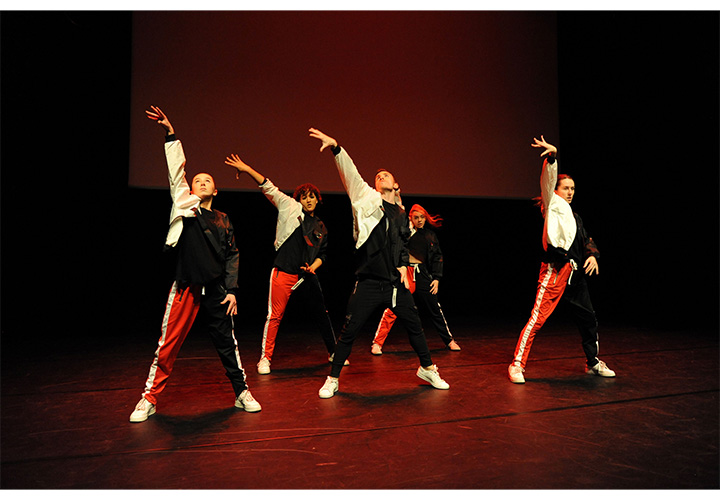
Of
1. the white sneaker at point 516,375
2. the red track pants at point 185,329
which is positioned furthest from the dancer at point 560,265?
the red track pants at point 185,329

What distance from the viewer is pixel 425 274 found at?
4012 millimetres

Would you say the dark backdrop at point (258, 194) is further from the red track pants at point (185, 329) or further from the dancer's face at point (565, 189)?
the red track pants at point (185, 329)

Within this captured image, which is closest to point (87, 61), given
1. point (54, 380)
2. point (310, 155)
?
point (310, 155)

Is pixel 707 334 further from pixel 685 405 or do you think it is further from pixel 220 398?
pixel 220 398

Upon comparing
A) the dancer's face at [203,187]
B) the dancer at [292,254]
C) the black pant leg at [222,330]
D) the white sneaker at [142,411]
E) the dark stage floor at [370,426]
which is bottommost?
the dark stage floor at [370,426]

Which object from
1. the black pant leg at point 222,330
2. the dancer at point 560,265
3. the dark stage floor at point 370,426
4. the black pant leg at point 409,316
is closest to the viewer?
the dark stage floor at point 370,426

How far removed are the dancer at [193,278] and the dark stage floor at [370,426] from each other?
214 mm

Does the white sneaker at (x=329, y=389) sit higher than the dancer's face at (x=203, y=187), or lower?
lower

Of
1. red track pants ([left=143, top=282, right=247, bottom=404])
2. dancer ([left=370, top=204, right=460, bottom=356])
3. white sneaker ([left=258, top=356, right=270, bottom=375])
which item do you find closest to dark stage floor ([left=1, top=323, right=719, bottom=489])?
white sneaker ([left=258, top=356, right=270, bottom=375])

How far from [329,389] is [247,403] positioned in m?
0.50

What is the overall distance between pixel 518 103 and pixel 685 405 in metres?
4.12

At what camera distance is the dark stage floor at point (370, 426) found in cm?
173

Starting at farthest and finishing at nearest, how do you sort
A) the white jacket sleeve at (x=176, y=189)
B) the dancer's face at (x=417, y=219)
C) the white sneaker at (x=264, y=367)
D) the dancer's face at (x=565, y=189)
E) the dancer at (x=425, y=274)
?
1. the dancer's face at (x=417, y=219)
2. the dancer at (x=425, y=274)
3. the white sneaker at (x=264, y=367)
4. the dancer's face at (x=565, y=189)
5. the white jacket sleeve at (x=176, y=189)

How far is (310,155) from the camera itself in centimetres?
503
